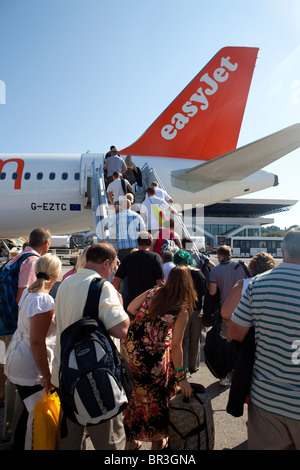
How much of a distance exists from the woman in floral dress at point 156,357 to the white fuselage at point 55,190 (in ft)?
29.7

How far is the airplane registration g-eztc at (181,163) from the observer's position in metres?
11.6

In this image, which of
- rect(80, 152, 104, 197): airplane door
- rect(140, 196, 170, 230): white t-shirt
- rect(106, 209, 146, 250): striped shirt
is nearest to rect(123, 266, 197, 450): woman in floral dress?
rect(106, 209, 146, 250): striped shirt

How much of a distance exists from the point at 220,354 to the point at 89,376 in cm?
115

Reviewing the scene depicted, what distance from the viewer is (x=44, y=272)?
113 inches

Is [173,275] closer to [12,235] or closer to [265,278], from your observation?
[265,278]

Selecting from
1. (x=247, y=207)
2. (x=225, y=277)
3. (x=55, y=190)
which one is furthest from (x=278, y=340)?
(x=247, y=207)

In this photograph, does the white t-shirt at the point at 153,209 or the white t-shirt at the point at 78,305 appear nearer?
the white t-shirt at the point at 78,305

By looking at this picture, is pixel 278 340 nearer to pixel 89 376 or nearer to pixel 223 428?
pixel 89 376

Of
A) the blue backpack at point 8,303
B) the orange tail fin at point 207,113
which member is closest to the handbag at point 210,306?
the blue backpack at point 8,303

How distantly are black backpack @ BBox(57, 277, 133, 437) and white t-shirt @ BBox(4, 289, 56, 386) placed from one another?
61 centimetres

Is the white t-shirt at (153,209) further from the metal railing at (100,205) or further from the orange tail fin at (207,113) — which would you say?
the orange tail fin at (207,113)

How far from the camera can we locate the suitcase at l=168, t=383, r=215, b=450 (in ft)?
8.30

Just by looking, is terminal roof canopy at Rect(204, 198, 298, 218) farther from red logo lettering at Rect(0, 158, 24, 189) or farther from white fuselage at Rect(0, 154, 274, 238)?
red logo lettering at Rect(0, 158, 24, 189)
